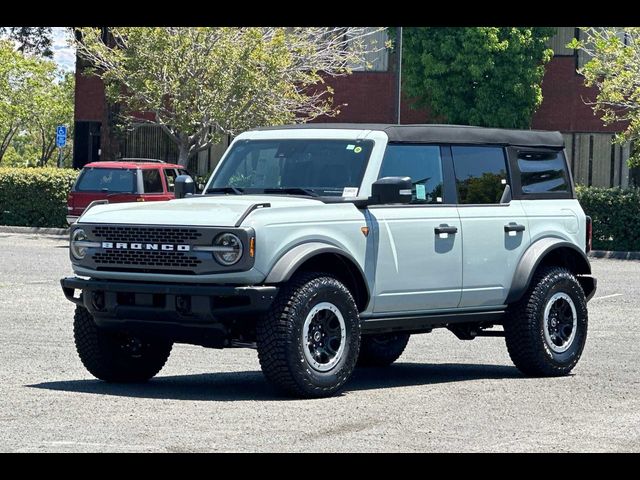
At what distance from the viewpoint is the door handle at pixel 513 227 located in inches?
494

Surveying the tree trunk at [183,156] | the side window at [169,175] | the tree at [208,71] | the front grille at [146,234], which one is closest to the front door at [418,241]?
the front grille at [146,234]

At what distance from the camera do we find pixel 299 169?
39.2ft

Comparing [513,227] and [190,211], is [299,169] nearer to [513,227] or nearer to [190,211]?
[190,211]

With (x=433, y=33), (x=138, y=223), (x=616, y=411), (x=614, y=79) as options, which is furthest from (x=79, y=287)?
(x=433, y=33)

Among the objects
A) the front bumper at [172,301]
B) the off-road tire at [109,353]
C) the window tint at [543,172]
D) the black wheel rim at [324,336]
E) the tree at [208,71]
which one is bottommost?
the off-road tire at [109,353]

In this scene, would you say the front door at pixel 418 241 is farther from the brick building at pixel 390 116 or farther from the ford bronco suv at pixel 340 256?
the brick building at pixel 390 116

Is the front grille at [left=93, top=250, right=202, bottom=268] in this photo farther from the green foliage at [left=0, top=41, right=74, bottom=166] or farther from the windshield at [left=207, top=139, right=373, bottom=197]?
the green foliage at [left=0, top=41, right=74, bottom=166]

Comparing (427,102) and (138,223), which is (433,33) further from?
(138,223)

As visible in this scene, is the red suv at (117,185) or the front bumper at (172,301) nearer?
the front bumper at (172,301)

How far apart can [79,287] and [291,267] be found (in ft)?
5.53

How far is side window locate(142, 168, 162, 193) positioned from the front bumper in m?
19.6

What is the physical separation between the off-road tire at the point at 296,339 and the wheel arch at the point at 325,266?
0.16 m

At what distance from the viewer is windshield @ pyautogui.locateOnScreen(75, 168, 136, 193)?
100 feet

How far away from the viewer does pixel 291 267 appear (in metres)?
10.6
